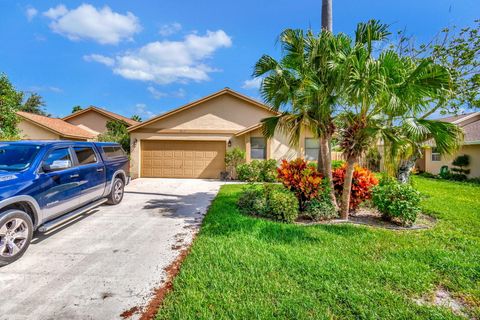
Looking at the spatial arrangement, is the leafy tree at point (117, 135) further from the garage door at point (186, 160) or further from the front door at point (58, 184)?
the front door at point (58, 184)

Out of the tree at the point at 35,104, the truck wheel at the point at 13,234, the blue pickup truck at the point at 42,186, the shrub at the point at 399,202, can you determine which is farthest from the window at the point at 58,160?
the tree at the point at 35,104

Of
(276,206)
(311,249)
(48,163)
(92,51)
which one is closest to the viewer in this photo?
(311,249)

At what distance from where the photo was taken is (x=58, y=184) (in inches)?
174

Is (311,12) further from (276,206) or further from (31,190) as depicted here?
(31,190)

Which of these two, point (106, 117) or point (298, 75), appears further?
point (106, 117)

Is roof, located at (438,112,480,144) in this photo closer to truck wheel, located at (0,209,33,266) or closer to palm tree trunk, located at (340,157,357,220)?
palm tree trunk, located at (340,157,357,220)

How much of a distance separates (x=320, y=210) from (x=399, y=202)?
1.89 metres

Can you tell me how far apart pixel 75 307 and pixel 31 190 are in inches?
90.9

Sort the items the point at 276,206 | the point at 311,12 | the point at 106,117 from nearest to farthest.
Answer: the point at 276,206 < the point at 311,12 < the point at 106,117

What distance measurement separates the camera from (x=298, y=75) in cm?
607

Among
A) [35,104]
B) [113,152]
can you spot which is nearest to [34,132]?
[113,152]

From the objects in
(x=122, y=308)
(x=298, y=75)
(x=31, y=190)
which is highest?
(x=298, y=75)

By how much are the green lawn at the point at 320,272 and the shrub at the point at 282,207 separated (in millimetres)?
494

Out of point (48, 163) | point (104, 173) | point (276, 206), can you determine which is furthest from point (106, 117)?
point (276, 206)
